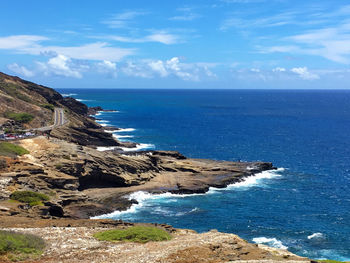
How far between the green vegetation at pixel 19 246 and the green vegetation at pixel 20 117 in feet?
266

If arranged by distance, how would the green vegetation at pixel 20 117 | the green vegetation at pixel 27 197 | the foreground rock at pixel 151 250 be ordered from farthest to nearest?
the green vegetation at pixel 20 117 < the green vegetation at pixel 27 197 < the foreground rock at pixel 151 250

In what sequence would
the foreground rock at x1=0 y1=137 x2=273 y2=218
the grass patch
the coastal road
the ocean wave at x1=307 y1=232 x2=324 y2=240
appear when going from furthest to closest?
the coastal road, the foreground rock at x1=0 y1=137 x2=273 y2=218, the ocean wave at x1=307 y1=232 x2=324 y2=240, the grass patch

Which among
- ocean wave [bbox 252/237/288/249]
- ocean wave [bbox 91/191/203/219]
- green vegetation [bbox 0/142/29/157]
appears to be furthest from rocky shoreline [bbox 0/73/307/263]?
ocean wave [bbox 252/237/288/249]

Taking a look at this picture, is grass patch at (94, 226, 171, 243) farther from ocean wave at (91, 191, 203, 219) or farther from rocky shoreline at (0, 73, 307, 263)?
ocean wave at (91, 191, 203, 219)

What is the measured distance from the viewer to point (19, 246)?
26.2m

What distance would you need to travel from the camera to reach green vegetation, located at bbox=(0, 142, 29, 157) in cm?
6112

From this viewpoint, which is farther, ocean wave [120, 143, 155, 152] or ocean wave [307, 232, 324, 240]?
ocean wave [120, 143, 155, 152]

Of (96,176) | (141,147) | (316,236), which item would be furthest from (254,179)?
(141,147)

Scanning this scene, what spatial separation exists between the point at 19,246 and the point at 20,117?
8466 cm

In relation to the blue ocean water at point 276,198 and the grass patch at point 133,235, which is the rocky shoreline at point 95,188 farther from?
the blue ocean water at point 276,198

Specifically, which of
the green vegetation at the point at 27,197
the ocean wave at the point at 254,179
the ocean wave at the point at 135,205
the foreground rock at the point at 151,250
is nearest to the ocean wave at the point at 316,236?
the foreground rock at the point at 151,250

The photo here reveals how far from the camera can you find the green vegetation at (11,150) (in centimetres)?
6112

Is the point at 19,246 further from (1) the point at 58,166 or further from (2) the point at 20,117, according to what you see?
(2) the point at 20,117

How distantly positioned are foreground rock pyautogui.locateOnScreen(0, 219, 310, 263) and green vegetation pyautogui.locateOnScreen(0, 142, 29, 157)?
31737 mm
